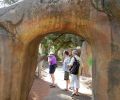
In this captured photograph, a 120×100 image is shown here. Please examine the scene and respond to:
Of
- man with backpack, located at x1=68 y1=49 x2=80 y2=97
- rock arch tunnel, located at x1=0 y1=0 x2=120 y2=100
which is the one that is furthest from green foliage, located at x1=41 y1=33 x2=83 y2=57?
rock arch tunnel, located at x1=0 y1=0 x2=120 y2=100

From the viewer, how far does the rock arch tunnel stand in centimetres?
704

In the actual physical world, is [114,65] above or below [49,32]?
below

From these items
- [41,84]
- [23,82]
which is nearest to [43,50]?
[41,84]

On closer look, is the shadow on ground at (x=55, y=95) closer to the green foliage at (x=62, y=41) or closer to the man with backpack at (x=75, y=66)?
the man with backpack at (x=75, y=66)

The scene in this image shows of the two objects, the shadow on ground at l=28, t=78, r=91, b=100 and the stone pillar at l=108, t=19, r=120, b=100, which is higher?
the stone pillar at l=108, t=19, r=120, b=100

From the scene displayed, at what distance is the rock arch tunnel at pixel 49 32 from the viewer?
7.04 meters

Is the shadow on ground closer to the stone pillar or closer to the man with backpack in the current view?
the man with backpack

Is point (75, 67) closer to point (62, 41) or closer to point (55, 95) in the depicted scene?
point (55, 95)

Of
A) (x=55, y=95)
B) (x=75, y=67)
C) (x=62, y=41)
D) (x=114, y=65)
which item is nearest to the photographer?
(x=114, y=65)

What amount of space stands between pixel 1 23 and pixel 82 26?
6.82 ft

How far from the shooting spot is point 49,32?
7703 millimetres

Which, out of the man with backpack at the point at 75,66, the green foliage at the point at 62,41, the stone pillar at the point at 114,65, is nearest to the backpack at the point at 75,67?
the man with backpack at the point at 75,66

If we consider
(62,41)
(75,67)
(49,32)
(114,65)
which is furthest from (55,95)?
(62,41)

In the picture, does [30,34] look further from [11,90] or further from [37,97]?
[37,97]
